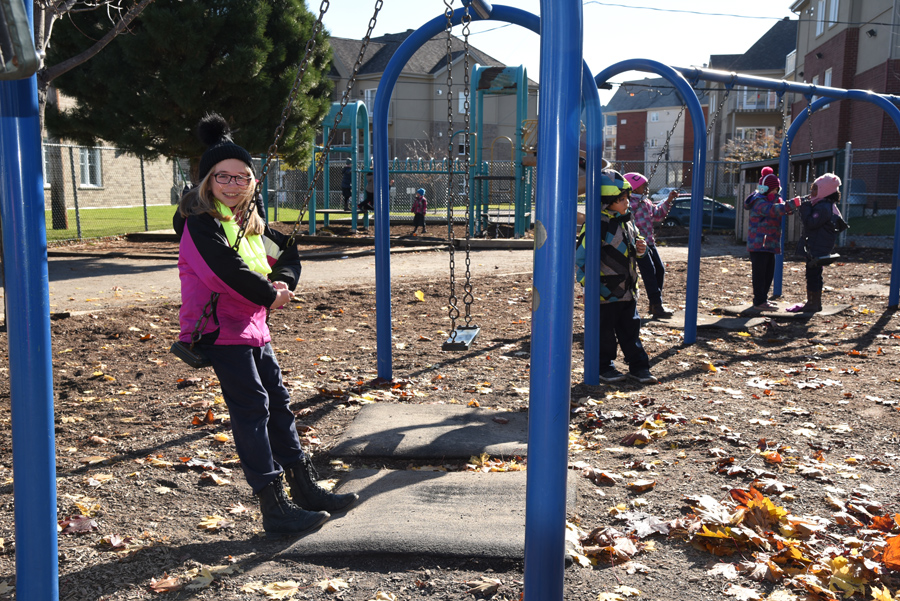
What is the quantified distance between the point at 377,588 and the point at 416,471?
3.85 ft

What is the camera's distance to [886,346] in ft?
22.2

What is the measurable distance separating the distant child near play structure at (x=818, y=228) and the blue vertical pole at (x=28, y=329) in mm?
7876

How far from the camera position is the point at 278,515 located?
10.1ft

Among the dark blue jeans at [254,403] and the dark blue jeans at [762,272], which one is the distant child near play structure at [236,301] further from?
the dark blue jeans at [762,272]

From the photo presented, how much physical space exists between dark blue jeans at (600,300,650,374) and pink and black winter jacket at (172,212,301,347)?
3.28 m

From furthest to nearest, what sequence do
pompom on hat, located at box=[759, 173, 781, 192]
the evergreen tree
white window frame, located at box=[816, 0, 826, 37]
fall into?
white window frame, located at box=[816, 0, 826, 37], the evergreen tree, pompom on hat, located at box=[759, 173, 781, 192]

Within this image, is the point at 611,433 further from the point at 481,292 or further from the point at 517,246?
the point at 517,246

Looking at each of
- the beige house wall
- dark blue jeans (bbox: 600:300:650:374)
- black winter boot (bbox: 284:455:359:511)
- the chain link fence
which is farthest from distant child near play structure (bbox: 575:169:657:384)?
the beige house wall

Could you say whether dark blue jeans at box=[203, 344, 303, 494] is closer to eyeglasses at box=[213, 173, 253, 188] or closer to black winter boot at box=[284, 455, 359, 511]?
black winter boot at box=[284, 455, 359, 511]

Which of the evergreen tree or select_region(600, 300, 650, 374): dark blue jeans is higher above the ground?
the evergreen tree

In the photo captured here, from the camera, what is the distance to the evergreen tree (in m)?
12.9

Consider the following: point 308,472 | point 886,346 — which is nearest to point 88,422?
point 308,472

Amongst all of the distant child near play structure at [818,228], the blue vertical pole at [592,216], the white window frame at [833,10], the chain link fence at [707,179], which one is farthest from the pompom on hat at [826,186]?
the chain link fence at [707,179]

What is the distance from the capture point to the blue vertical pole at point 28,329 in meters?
2.10
